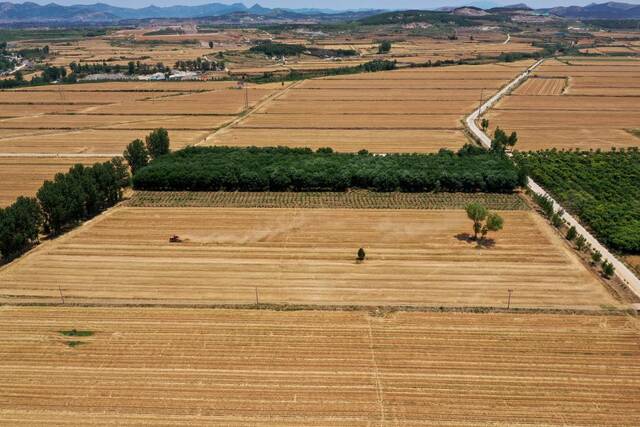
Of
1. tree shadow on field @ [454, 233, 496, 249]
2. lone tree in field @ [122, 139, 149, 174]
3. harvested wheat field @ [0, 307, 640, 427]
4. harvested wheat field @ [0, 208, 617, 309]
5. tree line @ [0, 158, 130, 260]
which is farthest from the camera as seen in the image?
lone tree in field @ [122, 139, 149, 174]

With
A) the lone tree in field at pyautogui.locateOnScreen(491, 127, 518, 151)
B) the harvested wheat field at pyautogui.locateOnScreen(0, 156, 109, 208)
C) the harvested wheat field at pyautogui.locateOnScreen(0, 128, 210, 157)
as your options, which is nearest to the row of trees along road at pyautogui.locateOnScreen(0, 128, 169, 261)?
the harvested wheat field at pyautogui.locateOnScreen(0, 156, 109, 208)

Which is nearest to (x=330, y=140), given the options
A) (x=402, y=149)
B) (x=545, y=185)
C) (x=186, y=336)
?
(x=402, y=149)

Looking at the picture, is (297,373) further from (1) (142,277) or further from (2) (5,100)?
(2) (5,100)

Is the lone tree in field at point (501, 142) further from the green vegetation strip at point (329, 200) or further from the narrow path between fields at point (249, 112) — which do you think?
the narrow path between fields at point (249, 112)

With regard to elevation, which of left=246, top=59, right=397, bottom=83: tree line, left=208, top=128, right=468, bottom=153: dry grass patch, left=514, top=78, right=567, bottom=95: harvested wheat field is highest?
left=246, top=59, right=397, bottom=83: tree line

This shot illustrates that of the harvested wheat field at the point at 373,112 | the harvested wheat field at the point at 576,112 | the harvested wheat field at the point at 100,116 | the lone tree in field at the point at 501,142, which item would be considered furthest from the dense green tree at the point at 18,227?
the harvested wheat field at the point at 576,112

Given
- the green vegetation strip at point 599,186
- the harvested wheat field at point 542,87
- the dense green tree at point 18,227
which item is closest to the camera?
the dense green tree at point 18,227

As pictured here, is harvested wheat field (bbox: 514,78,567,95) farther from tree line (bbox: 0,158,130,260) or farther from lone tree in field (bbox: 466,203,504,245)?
tree line (bbox: 0,158,130,260)
